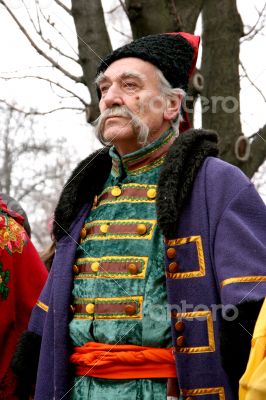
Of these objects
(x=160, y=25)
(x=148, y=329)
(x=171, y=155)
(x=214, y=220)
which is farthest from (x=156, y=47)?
(x=160, y=25)

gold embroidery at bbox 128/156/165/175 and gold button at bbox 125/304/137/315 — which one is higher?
gold embroidery at bbox 128/156/165/175

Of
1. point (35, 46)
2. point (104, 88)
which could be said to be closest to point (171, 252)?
point (104, 88)

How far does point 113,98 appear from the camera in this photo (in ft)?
11.8

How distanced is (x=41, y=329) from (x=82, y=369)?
16.8 inches

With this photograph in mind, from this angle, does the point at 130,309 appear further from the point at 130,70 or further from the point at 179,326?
the point at 130,70

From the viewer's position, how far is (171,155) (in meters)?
3.35

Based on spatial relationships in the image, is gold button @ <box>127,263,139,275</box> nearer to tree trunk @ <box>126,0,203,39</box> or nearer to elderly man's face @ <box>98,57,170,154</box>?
elderly man's face @ <box>98,57,170,154</box>

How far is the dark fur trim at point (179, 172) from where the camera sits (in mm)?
3197

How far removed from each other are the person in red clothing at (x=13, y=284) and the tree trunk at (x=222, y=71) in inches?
80.8

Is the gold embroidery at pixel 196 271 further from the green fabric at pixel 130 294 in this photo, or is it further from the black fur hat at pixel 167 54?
the black fur hat at pixel 167 54

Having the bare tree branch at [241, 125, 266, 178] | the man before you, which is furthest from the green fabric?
the bare tree branch at [241, 125, 266, 178]

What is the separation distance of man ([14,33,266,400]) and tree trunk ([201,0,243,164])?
221 cm

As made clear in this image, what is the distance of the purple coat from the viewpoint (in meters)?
3.00

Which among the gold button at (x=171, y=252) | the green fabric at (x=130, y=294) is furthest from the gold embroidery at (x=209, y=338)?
the gold button at (x=171, y=252)
